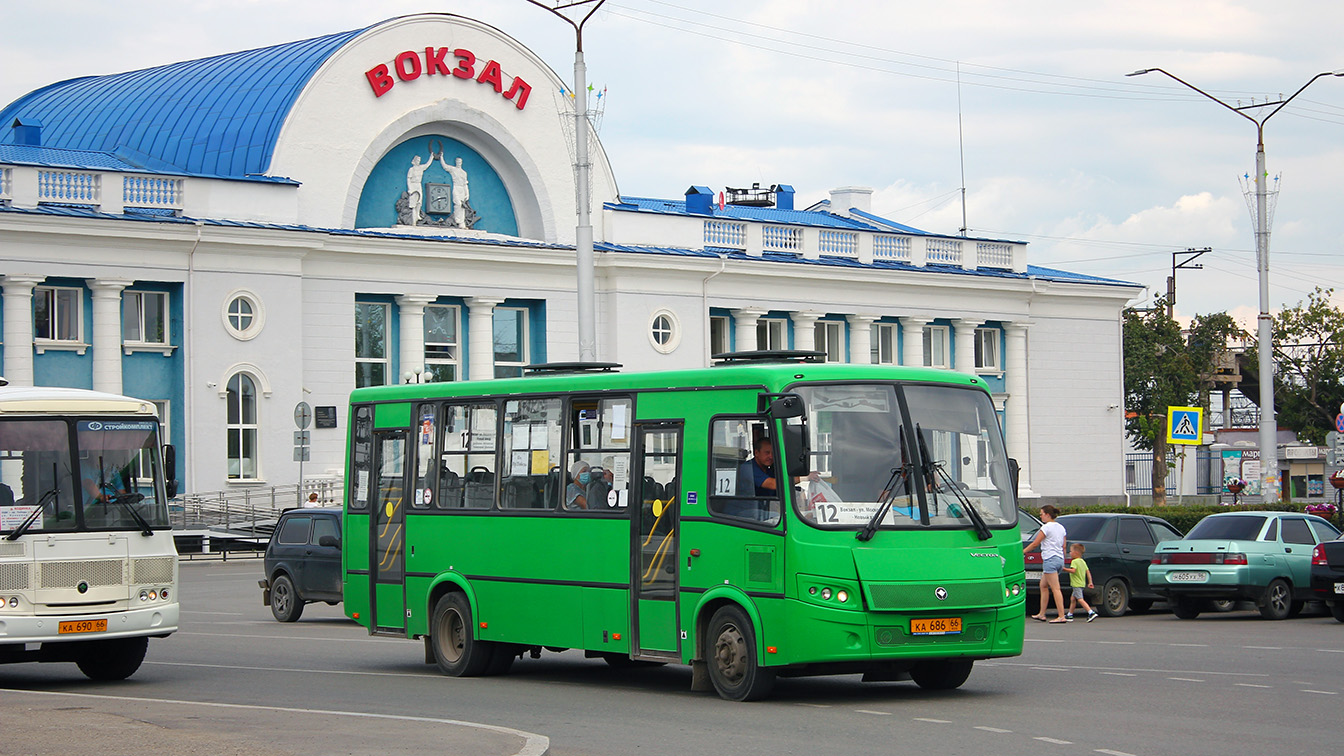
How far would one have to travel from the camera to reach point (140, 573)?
1709 cm

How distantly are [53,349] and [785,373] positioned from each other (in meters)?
31.5

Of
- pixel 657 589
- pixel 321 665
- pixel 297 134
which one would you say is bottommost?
pixel 321 665

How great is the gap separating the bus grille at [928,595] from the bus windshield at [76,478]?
757cm

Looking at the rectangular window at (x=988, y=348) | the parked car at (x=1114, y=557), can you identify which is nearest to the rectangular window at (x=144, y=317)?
the parked car at (x=1114, y=557)

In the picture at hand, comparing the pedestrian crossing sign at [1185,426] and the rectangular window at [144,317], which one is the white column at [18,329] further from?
the pedestrian crossing sign at [1185,426]

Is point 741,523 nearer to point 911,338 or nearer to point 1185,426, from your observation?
point 1185,426

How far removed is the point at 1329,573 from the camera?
75.1ft

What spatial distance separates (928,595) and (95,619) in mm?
7948

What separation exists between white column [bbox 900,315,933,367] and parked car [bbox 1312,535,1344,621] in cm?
3454

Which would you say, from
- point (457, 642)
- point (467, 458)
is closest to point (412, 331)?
point (467, 458)

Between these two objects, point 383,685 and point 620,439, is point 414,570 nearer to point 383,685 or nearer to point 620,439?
point 383,685

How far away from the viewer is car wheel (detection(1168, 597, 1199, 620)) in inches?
973

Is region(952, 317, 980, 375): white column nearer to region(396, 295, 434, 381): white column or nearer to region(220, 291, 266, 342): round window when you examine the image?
region(396, 295, 434, 381): white column

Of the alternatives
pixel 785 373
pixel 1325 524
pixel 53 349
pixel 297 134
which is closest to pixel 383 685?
pixel 785 373
